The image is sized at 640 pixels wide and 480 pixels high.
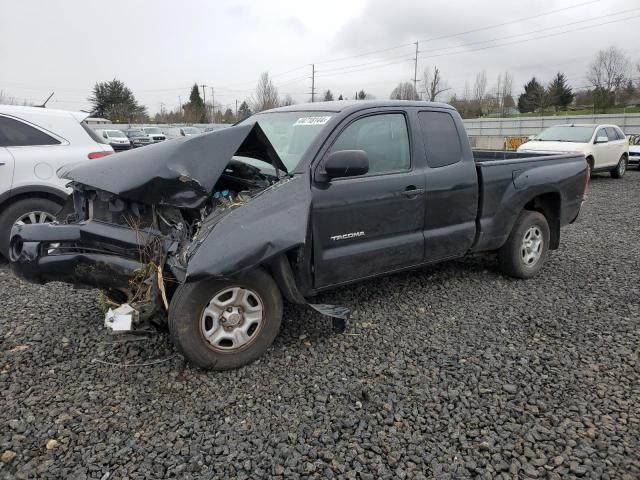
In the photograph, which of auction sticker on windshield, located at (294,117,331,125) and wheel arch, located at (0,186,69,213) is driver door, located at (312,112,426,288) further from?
wheel arch, located at (0,186,69,213)

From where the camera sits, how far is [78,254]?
327cm

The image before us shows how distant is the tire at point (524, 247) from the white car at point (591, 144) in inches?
369

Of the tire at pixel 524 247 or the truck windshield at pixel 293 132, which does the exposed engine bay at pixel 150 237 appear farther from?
the tire at pixel 524 247

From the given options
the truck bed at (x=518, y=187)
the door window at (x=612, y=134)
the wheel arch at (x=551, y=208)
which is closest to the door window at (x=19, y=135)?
the truck bed at (x=518, y=187)

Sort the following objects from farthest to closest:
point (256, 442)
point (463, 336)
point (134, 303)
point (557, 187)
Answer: point (557, 187) < point (463, 336) < point (134, 303) < point (256, 442)

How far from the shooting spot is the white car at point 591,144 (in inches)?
546

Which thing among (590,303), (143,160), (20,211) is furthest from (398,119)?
(20,211)

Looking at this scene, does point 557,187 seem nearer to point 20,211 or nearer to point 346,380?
point 346,380

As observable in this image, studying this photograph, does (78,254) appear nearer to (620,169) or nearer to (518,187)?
(518,187)

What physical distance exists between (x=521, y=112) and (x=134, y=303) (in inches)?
2548

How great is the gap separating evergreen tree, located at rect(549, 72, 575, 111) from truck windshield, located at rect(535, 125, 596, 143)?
46428 mm

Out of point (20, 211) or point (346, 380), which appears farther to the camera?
point (20, 211)

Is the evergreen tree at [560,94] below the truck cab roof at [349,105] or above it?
above

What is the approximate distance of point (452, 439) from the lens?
2.66 meters
